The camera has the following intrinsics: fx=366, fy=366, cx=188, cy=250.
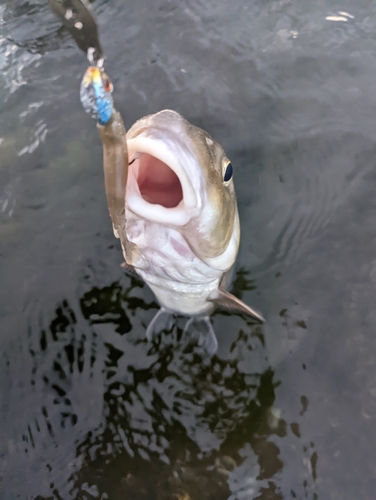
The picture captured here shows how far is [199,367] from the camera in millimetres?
3070

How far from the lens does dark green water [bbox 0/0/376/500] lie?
9.14 feet

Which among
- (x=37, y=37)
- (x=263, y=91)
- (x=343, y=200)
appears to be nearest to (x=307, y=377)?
A: (x=343, y=200)

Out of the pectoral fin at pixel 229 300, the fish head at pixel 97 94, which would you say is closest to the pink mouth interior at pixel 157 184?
the fish head at pixel 97 94

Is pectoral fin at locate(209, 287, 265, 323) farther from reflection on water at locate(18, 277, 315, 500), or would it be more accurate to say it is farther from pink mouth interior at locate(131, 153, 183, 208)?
pink mouth interior at locate(131, 153, 183, 208)

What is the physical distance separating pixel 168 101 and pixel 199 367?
9.16 ft

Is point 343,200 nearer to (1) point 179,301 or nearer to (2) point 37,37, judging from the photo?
(1) point 179,301

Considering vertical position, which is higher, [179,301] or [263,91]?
[263,91]

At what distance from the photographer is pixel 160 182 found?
6.28 ft

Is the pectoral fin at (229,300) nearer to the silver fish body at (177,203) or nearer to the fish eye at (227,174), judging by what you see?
A: the silver fish body at (177,203)

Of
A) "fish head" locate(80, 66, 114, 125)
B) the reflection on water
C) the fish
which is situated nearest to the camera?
"fish head" locate(80, 66, 114, 125)

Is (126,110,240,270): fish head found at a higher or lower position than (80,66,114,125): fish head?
lower

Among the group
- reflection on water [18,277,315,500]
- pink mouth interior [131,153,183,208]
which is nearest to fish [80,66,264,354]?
pink mouth interior [131,153,183,208]

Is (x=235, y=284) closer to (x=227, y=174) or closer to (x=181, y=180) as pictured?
(x=227, y=174)

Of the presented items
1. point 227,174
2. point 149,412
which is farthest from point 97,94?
point 149,412
